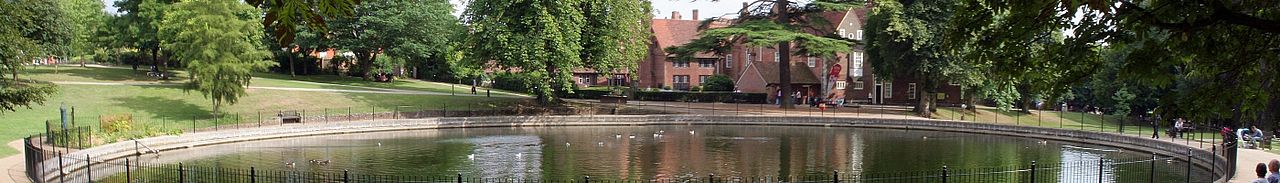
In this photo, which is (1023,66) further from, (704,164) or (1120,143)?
(1120,143)

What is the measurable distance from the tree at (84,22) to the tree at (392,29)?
14.8 metres

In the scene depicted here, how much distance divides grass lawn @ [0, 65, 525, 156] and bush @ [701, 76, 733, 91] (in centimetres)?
1886

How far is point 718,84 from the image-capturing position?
69.9 m

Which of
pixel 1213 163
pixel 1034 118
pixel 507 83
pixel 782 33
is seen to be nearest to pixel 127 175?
pixel 1213 163

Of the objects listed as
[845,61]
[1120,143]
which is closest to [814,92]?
[845,61]

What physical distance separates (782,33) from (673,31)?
3039cm

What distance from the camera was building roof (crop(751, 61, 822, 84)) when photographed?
6525 cm

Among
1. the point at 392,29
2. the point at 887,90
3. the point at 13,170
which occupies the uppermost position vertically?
the point at 392,29

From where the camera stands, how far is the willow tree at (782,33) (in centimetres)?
4912

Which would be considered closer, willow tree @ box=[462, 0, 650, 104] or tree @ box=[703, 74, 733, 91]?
willow tree @ box=[462, 0, 650, 104]

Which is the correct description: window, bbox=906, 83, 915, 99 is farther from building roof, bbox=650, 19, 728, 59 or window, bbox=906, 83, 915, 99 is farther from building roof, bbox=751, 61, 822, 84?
building roof, bbox=650, 19, 728, 59

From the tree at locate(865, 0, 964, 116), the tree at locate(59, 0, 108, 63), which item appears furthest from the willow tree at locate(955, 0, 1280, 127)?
the tree at locate(59, 0, 108, 63)

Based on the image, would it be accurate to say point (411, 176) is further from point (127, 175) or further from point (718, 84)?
point (718, 84)

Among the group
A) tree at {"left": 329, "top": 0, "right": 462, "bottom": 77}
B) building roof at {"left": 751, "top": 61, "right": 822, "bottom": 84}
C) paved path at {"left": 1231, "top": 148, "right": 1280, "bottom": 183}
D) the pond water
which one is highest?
tree at {"left": 329, "top": 0, "right": 462, "bottom": 77}
